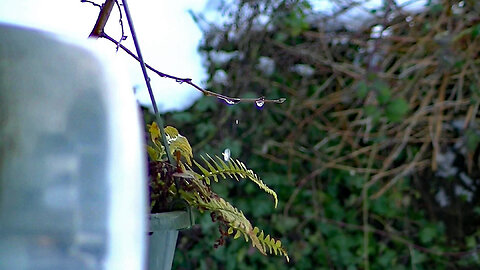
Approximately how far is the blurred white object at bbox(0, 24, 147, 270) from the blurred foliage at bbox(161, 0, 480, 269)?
5.94 ft

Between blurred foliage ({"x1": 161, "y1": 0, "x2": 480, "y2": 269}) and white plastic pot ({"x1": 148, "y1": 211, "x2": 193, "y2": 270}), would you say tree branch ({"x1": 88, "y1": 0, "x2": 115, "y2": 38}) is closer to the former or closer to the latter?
white plastic pot ({"x1": 148, "y1": 211, "x2": 193, "y2": 270})

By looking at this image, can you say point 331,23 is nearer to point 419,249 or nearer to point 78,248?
point 419,249

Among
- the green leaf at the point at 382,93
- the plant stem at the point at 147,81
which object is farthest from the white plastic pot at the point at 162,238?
the green leaf at the point at 382,93

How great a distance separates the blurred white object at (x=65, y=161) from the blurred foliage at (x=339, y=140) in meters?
1.81

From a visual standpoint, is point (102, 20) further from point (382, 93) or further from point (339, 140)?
point (339, 140)

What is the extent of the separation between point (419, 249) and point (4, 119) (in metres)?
2.08

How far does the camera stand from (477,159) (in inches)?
86.2

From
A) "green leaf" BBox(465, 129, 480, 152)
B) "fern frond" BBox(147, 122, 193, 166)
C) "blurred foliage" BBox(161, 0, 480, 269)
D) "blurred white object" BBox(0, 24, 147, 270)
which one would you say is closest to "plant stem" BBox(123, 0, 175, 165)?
"fern frond" BBox(147, 122, 193, 166)

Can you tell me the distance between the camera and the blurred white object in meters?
0.31

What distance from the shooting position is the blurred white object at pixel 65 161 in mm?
308

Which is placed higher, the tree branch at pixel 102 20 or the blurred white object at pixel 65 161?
the tree branch at pixel 102 20

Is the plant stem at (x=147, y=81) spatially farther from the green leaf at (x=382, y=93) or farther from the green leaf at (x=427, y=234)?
A: the green leaf at (x=427, y=234)

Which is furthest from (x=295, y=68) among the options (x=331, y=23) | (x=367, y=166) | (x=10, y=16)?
(x=10, y=16)

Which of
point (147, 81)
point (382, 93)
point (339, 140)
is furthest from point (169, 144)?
point (339, 140)
